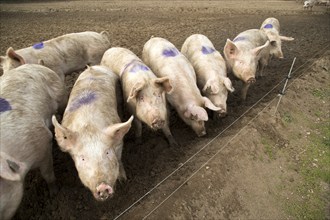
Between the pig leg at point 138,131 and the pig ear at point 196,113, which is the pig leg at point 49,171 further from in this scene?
the pig ear at point 196,113

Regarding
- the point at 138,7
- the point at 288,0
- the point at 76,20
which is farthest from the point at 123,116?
the point at 288,0

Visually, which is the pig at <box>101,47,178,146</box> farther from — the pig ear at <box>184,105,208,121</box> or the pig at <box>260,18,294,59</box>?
the pig at <box>260,18,294,59</box>

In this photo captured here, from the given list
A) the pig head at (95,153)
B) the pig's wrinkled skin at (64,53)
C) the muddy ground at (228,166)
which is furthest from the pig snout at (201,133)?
the pig's wrinkled skin at (64,53)

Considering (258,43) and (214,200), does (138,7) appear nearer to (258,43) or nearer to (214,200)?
(258,43)

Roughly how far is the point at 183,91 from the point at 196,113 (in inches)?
21.0

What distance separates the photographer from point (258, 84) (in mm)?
8438

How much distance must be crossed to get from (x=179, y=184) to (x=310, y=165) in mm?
2952

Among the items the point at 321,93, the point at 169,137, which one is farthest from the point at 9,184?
the point at 321,93

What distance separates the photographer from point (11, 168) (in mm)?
3547

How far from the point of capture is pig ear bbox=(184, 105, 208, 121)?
5470 mm

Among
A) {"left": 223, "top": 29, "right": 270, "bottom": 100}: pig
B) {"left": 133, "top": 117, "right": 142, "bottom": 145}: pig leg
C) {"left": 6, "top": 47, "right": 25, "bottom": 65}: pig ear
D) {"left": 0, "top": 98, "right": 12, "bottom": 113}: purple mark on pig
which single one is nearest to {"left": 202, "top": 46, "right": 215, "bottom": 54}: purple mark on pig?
{"left": 223, "top": 29, "right": 270, "bottom": 100}: pig

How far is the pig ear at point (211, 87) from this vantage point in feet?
20.0

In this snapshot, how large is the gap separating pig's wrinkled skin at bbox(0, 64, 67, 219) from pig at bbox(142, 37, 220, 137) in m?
2.07

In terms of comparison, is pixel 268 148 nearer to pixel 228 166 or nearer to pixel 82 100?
pixel 228 166
